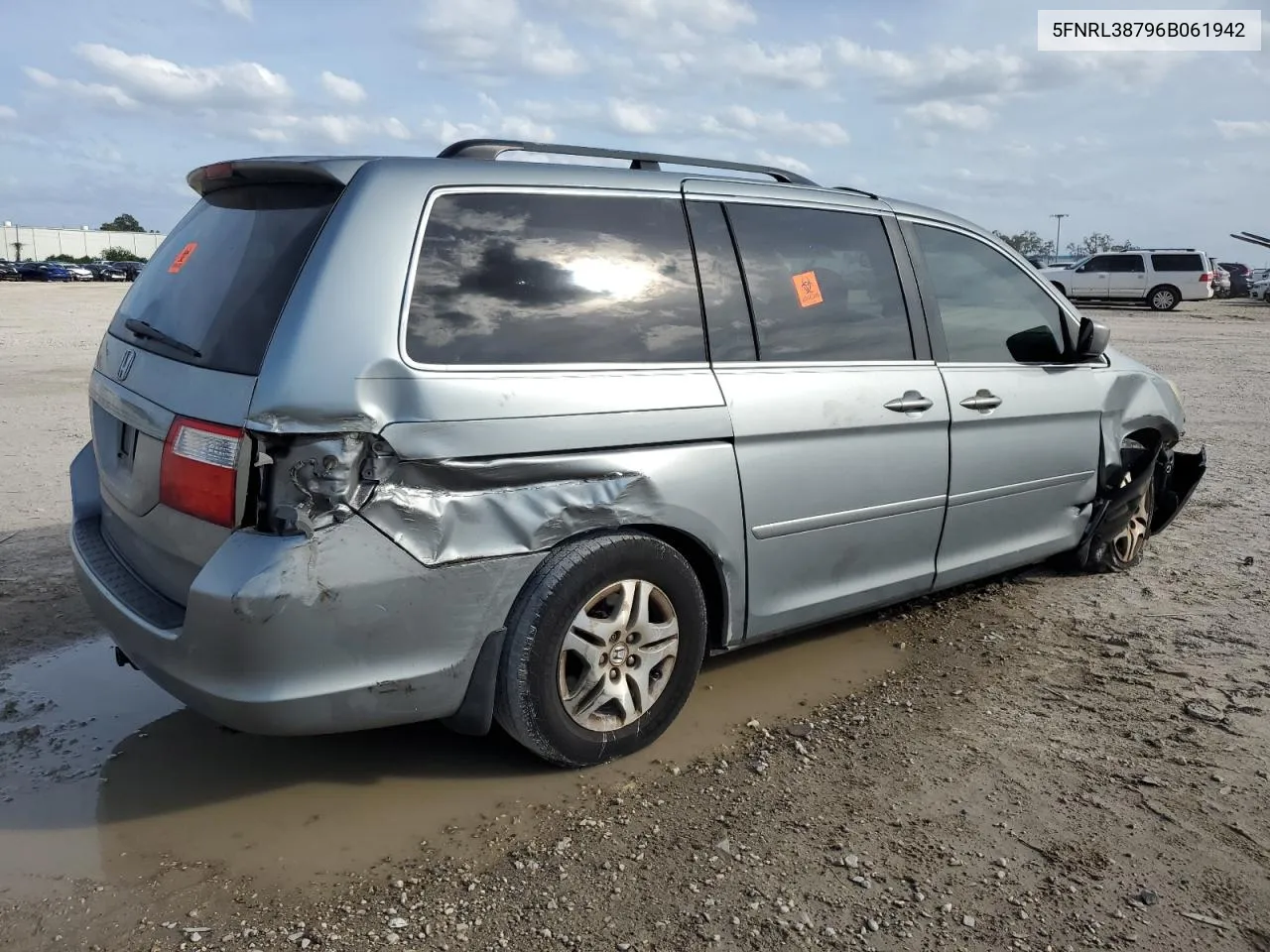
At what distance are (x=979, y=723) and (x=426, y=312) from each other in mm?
2414

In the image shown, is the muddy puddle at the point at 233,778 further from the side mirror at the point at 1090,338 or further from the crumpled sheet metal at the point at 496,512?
the side mirror at the point at 1090,338

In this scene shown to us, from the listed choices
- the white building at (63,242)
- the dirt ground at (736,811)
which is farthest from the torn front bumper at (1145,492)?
the white building at (63,242)

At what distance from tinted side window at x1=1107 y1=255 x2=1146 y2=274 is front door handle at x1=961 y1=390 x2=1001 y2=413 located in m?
31.6

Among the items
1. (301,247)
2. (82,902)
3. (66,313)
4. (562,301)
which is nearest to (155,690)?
(82,902)

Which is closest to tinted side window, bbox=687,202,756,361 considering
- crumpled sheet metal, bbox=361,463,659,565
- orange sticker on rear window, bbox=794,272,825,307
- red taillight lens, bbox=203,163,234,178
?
orange sticker on rear window, bbox=794,272,825,307

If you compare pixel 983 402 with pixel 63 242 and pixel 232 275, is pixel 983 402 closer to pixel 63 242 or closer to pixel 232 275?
pixel 232 275

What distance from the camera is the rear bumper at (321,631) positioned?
106 inches

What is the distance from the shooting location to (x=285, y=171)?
10.2ft

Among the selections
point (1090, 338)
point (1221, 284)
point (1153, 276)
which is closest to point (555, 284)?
point (1090, 338)

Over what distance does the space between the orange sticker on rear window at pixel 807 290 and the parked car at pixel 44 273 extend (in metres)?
66.8

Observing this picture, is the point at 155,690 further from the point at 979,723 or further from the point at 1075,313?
the point at 1075,313

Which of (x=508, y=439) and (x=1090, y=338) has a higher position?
(x=1090, y=338)

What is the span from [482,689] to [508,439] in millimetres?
742

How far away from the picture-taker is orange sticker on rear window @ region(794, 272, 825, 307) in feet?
12.7
